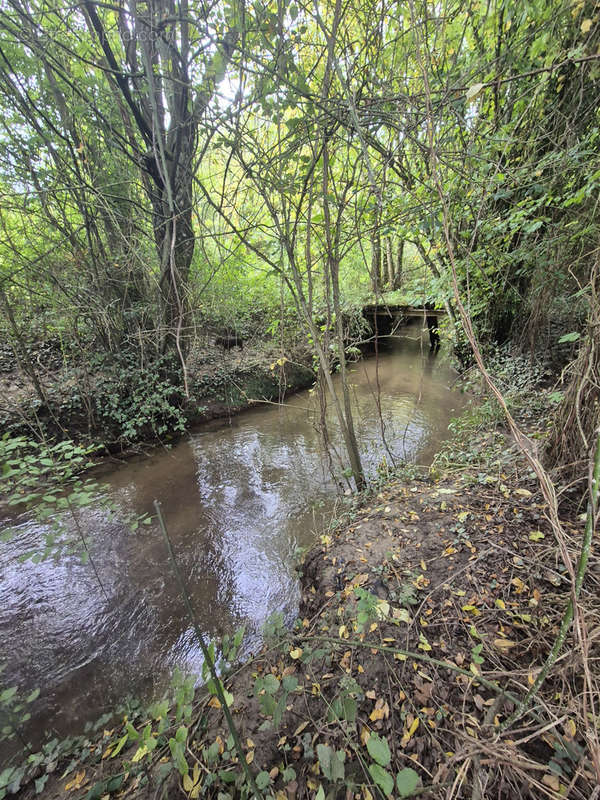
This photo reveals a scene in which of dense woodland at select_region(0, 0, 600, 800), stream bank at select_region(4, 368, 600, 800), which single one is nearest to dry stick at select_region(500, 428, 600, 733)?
stream bank at select_region(4, 368, 600, 800)

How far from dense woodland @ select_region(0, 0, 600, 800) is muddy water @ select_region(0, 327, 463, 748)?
101 centimetres

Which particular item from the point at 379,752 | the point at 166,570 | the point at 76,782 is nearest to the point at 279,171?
the point at 379,752

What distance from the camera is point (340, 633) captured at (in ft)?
5.81

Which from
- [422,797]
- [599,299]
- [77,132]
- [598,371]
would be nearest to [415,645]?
[422,797]

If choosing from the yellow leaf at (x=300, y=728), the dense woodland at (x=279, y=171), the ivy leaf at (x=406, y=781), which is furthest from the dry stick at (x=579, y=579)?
the dense woodland at (x=279, y=171)

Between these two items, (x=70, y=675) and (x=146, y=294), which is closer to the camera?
(x=70, y=675)

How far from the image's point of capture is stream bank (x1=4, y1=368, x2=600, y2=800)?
1.04m

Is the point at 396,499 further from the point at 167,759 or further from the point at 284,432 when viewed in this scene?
the point at 284,432

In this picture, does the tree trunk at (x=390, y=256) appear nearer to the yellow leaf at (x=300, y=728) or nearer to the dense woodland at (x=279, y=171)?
the dense woodland at (x=279, y=171)

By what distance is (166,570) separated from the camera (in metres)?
2.99

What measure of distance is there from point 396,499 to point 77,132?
6028mm

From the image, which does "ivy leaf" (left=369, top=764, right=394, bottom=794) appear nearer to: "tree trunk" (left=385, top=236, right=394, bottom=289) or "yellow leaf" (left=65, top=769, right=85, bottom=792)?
"yellow leaf" (left=65, top=769, right=85, bottom=792)

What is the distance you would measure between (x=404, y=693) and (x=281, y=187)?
9.99 feet

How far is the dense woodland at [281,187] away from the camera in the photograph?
6.27 feet
